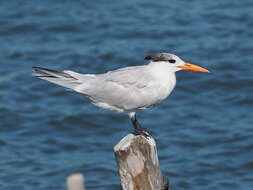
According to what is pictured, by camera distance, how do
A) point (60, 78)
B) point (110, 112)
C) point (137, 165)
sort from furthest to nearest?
point (110, 112), point (60, 78), point (137, 165)

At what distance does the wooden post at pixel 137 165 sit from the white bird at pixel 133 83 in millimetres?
774

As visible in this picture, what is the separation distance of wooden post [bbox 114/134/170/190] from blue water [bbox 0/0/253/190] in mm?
3901

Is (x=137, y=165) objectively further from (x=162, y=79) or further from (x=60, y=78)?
(x=60, y=78)

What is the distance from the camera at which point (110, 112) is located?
1118cm

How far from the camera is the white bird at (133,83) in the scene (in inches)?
246

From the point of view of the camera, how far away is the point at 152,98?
626 cm

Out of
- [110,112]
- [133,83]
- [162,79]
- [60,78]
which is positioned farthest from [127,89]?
[110,112]

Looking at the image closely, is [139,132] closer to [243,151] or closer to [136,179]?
[136,179]

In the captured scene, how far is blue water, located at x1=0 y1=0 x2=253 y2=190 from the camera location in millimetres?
9625

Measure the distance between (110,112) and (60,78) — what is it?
4.97m

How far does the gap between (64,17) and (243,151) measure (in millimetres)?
6366

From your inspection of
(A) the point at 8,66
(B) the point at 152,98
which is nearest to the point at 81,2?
(A) the point at 8,66

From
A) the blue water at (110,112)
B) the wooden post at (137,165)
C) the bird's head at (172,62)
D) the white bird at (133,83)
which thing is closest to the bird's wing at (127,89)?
the white bird at (133,83)

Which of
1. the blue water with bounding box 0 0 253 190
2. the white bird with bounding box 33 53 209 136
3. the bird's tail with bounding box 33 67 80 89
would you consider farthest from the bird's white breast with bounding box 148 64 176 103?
the blue water with bounding box 0 0 253 190
